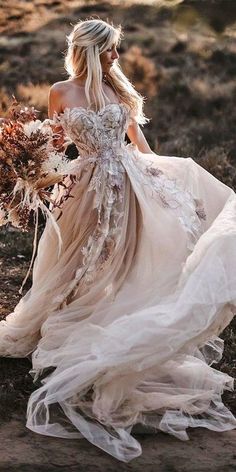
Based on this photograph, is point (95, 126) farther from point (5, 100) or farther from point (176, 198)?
point (5, 100)

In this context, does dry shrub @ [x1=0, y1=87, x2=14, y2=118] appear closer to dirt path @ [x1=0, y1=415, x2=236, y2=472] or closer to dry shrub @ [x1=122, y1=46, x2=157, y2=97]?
dry shrub @ [x1=122, y1=46, x2=157, y2=97]

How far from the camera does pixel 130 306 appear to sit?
199 inches

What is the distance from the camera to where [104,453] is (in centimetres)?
451

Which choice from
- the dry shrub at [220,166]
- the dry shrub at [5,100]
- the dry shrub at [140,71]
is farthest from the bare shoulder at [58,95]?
the dry shrub at [140,71]

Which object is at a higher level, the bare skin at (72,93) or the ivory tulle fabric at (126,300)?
the bare skin at (72,93)

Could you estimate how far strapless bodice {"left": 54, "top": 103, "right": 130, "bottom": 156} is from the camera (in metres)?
5.41

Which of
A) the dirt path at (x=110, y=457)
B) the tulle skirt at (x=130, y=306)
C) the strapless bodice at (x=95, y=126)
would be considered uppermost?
the strapless bodice at (x=95, y=126)

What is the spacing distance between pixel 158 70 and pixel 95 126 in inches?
397

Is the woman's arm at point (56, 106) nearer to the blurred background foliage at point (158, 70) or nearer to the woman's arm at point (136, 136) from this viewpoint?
the woman's arm at point (136, 136)

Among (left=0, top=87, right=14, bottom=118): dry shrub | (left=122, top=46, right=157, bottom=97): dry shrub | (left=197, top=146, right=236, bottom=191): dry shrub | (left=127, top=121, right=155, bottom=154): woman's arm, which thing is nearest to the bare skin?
(left=127, top=121, right=155, bottom=154): woman's arm

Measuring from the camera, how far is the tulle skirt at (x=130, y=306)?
4523mm

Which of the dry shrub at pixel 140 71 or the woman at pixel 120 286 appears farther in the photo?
the dry shrub at pixel 140 71

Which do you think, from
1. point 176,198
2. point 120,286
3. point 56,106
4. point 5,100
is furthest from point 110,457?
point 5,100

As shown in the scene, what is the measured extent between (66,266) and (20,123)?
1.02 m
